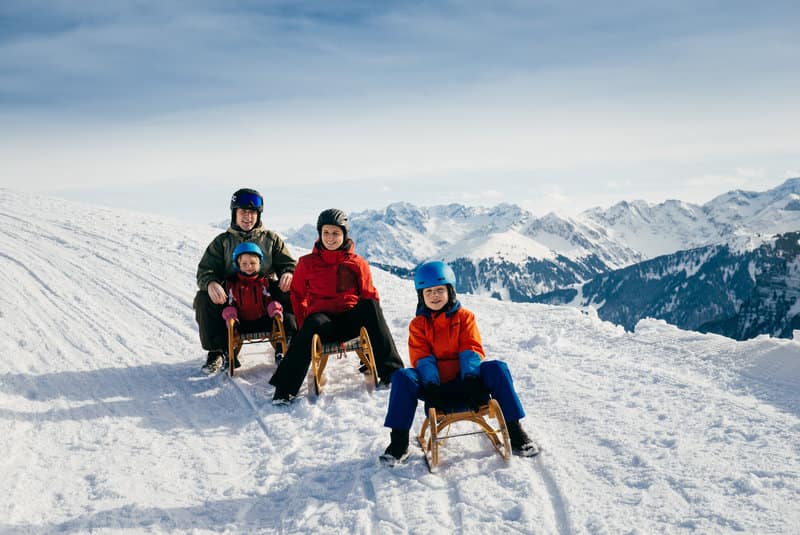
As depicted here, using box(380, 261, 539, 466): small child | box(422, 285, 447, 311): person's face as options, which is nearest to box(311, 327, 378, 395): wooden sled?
box(380, 261, 539, 466): small child

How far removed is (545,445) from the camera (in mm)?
5113

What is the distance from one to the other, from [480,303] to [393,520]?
9171 millimetres

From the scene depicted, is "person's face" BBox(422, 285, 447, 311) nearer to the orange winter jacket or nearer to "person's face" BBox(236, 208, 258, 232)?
the orange winter jacket

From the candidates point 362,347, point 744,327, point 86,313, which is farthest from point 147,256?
point 744,327

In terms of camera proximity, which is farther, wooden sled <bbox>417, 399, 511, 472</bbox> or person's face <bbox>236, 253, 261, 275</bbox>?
person's face <bbox>236, 253, 261, 275</bbox>

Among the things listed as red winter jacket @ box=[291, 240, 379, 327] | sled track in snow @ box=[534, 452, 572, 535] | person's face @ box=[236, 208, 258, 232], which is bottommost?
sled track in snow @ box=[534, 452, 572, 535]

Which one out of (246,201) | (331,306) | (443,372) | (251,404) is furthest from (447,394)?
(246,201)

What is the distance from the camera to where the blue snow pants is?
189 inches

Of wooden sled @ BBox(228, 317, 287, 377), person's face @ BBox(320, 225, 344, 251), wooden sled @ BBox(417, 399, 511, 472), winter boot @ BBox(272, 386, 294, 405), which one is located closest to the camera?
wooden sled @ BBox(417, 399, 511, 472)

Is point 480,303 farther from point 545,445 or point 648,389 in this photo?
point 545,445

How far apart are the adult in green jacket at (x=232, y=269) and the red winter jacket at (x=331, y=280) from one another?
2.24 feet

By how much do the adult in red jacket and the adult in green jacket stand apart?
2.36ft

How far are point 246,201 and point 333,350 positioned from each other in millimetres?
2724

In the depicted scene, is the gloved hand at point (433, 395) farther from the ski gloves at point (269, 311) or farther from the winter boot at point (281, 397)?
the ski gloves at point (269, 311)
